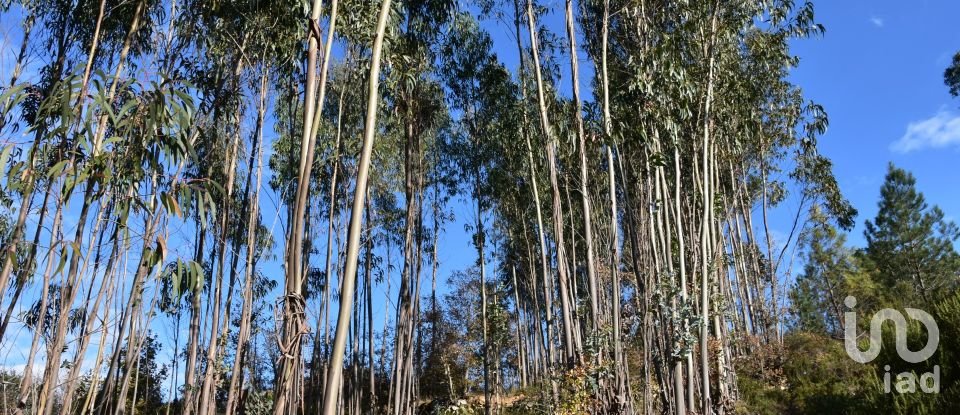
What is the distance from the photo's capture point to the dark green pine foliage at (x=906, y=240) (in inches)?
818

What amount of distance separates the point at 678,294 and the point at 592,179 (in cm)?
278

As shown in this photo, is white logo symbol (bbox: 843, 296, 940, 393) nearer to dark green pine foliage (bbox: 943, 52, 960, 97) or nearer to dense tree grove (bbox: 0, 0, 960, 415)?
dense tree grove (bbox: 0, 0, 960, 415)

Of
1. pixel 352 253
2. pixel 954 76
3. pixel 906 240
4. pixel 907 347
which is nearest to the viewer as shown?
pixel 352 253

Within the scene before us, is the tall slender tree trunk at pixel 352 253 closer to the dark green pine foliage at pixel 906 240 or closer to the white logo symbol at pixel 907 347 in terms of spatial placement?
the white logo symbol at pixel 907 347

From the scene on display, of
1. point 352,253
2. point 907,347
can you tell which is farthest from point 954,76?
point 352,253

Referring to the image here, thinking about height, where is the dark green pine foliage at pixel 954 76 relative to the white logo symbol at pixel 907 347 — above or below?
above

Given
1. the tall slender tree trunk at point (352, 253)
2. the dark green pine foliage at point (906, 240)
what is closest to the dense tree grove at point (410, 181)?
the tall slender tree trunk at point (352, 253)

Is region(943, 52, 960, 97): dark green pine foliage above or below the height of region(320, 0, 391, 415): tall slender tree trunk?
above

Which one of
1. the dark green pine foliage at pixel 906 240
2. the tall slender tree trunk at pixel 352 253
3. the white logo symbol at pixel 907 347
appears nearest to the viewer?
the tall slender tree trunk at pixel 352 253

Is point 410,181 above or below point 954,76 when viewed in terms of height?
below

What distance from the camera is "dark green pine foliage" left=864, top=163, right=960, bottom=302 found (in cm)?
2078

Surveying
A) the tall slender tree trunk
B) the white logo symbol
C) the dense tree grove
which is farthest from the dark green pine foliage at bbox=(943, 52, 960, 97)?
the tall slender tree trunk

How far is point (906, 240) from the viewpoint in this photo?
21.3 m

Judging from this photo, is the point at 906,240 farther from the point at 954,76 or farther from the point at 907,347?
→ the point at 907,347
